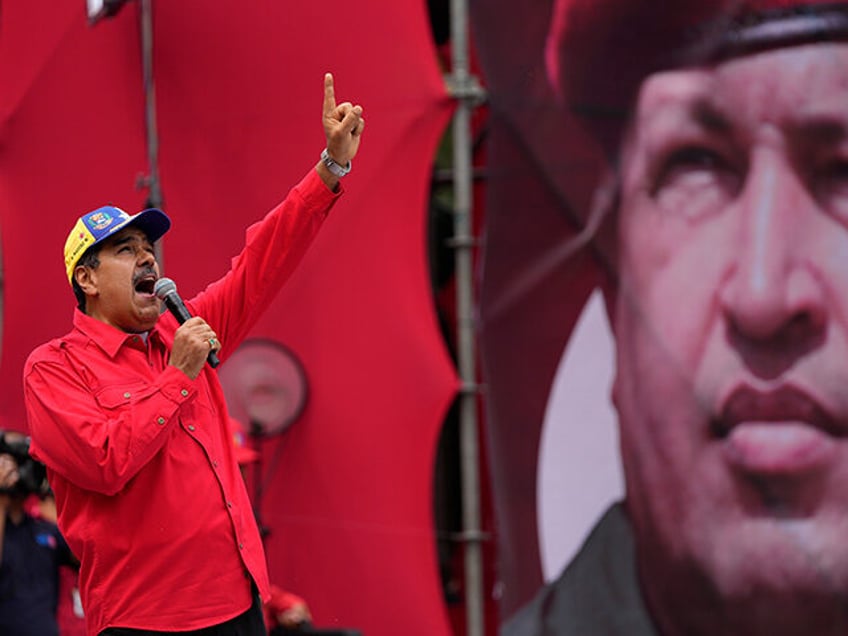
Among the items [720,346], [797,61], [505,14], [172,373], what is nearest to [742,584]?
[720,346]

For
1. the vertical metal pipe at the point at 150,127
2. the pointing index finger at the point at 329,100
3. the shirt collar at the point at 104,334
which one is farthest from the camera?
the vertical metal pipe at the point at 150,127

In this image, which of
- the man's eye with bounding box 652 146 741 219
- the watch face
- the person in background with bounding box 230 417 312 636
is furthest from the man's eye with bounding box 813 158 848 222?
the person in background with bounding box 230 417 312 636

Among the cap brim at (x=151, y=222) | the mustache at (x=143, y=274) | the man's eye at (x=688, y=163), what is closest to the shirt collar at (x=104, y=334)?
the mustache at (x=143, y=274)

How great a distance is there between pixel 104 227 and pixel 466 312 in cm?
283

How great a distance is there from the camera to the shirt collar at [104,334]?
10.3 ft

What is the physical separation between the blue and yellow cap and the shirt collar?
0.37ft

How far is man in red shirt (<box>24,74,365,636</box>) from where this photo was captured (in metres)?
2.96

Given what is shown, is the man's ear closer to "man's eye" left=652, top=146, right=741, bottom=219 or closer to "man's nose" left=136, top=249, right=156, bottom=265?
"man's nose" left=136, top=249, right=156, bottom=265

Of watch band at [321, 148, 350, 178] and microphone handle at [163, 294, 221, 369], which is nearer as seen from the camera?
microphone handle at [163, 294, 221, 369]

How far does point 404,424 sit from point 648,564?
3.34ft

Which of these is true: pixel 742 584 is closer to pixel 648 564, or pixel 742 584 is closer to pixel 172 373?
pixel 648 564

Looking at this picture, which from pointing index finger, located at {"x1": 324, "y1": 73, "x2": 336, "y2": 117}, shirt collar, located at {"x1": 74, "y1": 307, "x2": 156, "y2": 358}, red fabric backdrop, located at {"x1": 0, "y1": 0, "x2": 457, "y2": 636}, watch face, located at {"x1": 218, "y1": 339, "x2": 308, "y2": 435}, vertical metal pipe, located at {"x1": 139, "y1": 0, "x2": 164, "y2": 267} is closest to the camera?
shirt collar, located at {"x1": 74, "y1": 307, "x2": 156, "y2": 358}

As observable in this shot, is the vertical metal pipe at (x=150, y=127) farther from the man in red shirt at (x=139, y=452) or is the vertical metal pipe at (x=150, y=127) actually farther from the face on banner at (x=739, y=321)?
the man in red shirt at (x=139, y=452)

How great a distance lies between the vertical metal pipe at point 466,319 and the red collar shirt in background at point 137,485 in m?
→ 2.70
